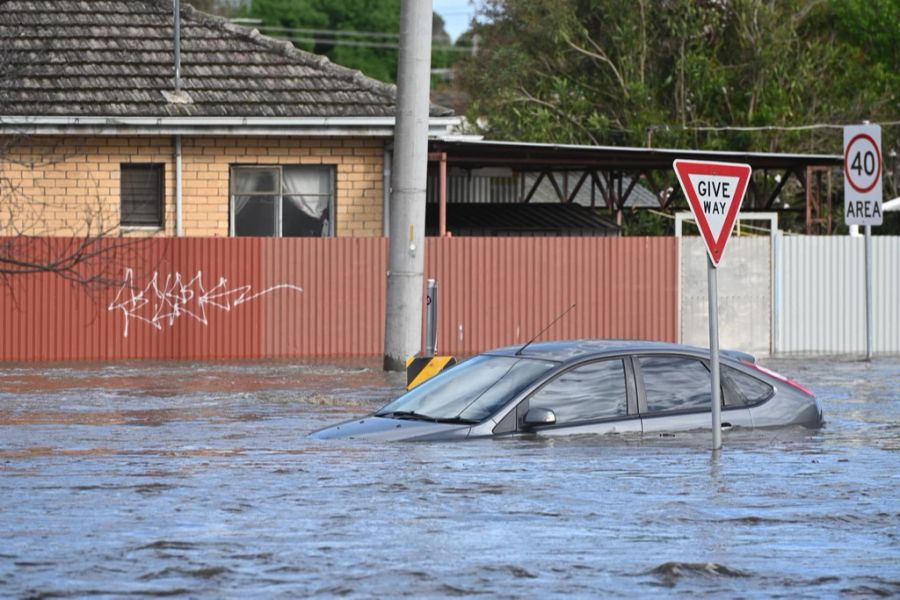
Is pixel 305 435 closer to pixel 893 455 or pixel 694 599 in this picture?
pixel 893 455

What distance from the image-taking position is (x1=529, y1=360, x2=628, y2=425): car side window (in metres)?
11.8

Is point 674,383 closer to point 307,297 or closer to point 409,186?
point 409,186

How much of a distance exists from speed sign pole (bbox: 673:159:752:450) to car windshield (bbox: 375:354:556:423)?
52.0 inches

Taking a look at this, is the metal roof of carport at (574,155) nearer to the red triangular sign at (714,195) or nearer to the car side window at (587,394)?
the red triangular sign at (714,195)

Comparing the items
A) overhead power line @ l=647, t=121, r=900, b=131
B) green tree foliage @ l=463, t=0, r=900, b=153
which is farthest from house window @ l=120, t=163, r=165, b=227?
green tree foliage @ l=463, t=0, r=900, b=153

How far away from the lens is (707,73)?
5028 cm

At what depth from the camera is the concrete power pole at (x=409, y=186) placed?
20391 mm

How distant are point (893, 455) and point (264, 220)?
50.2 ft

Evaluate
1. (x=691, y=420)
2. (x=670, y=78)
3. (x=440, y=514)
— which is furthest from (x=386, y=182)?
(x=670, y=78)

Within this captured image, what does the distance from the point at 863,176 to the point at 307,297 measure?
25.9 feet

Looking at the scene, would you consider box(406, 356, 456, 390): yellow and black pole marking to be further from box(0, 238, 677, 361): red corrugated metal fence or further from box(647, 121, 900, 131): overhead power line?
box(647, 121, 900, 131): overhead power line

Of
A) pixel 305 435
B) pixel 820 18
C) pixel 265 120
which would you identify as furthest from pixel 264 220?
pixel 820 18

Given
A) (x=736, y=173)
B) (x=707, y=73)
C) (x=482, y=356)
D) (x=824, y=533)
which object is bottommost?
(x=824, y=533)

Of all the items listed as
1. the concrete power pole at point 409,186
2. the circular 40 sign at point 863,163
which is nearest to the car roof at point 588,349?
the concrete power pole at point 409,186
